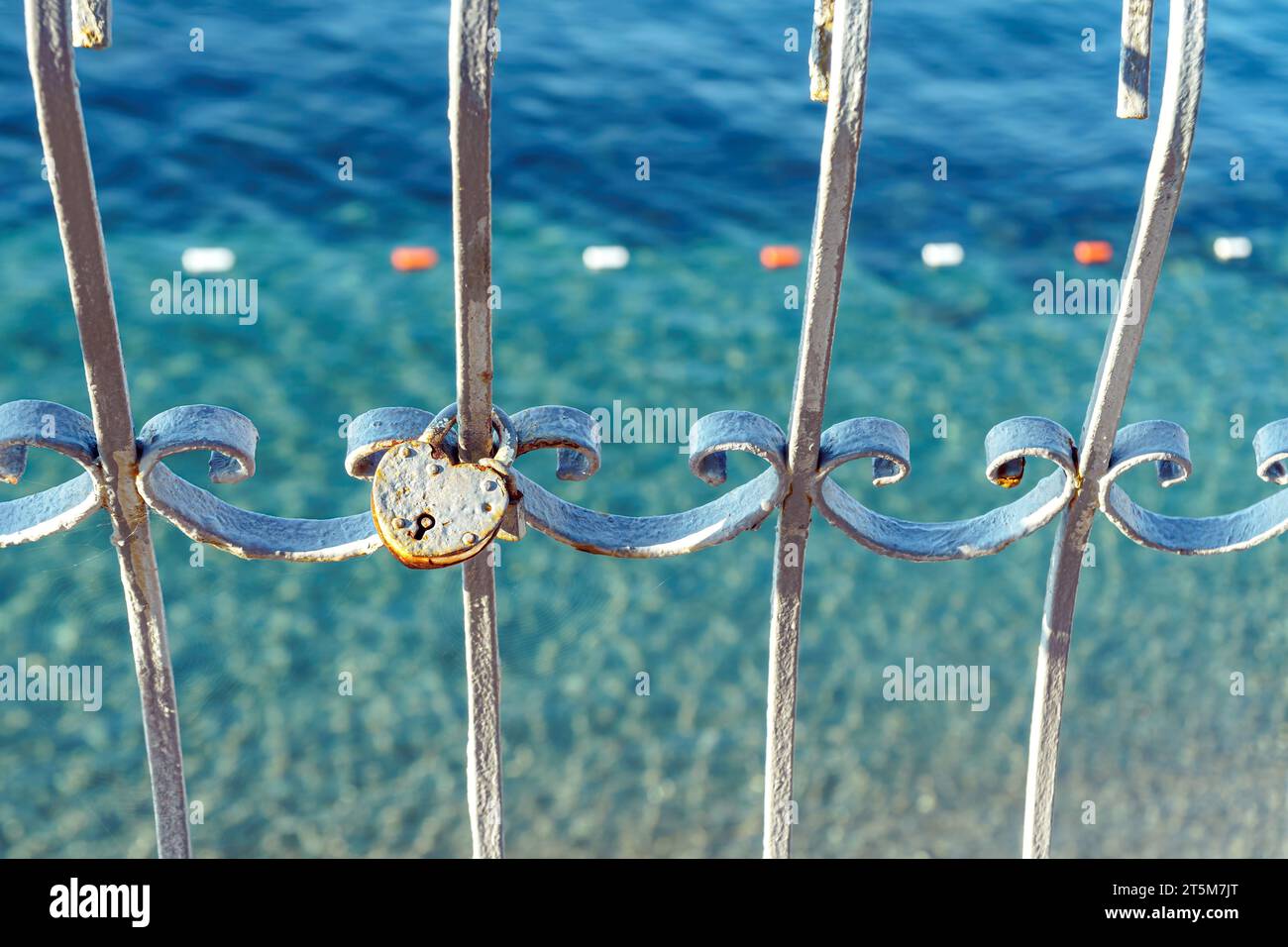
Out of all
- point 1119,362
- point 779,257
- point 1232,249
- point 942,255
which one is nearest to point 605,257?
point 779,257

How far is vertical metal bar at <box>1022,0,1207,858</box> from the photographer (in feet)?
5.22

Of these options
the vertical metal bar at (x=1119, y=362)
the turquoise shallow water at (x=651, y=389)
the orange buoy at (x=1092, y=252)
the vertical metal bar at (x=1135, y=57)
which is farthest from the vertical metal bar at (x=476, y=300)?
the orange buoy at (x=1092, y=252)

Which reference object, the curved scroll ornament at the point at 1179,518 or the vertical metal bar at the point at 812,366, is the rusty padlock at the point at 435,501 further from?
the curved scroll ornament at the point at 1179,518

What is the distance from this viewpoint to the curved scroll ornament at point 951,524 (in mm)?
1766

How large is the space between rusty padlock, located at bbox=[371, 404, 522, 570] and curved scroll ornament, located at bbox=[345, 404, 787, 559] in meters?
0.03

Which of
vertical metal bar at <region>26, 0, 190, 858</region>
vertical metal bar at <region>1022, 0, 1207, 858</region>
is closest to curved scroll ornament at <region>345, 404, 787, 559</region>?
vertical metal bar at <region>26, 0, 190, 858</region>

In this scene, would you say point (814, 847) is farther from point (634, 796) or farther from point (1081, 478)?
point (1081, 478)

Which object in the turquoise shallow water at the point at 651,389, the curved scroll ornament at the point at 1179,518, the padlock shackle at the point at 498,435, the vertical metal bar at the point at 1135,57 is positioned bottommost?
the turquoise shallow water at the point at 651,389

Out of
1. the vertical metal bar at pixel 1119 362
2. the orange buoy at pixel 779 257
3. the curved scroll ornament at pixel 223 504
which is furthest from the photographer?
the orange buoy at pixel 779 257

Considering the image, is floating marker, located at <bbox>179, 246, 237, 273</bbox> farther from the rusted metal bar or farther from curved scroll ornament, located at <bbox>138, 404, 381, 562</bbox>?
curved scroll ornament, located at <bbox>138, 404, 381, 562</bbox>

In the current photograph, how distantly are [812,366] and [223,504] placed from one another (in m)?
0.80

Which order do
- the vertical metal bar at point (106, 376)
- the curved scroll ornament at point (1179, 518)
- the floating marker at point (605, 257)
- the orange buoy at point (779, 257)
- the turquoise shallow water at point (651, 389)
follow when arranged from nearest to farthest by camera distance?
the vertical metal bar at point (106, 376) < the curved scroll ornament at point (1179, 518) < the turquoise shallow water at point (651, 389) < the floating marker at point (605, 257) < the orange buoy at point (779, 257)

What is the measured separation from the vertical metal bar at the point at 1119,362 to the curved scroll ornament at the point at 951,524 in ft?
0.14
